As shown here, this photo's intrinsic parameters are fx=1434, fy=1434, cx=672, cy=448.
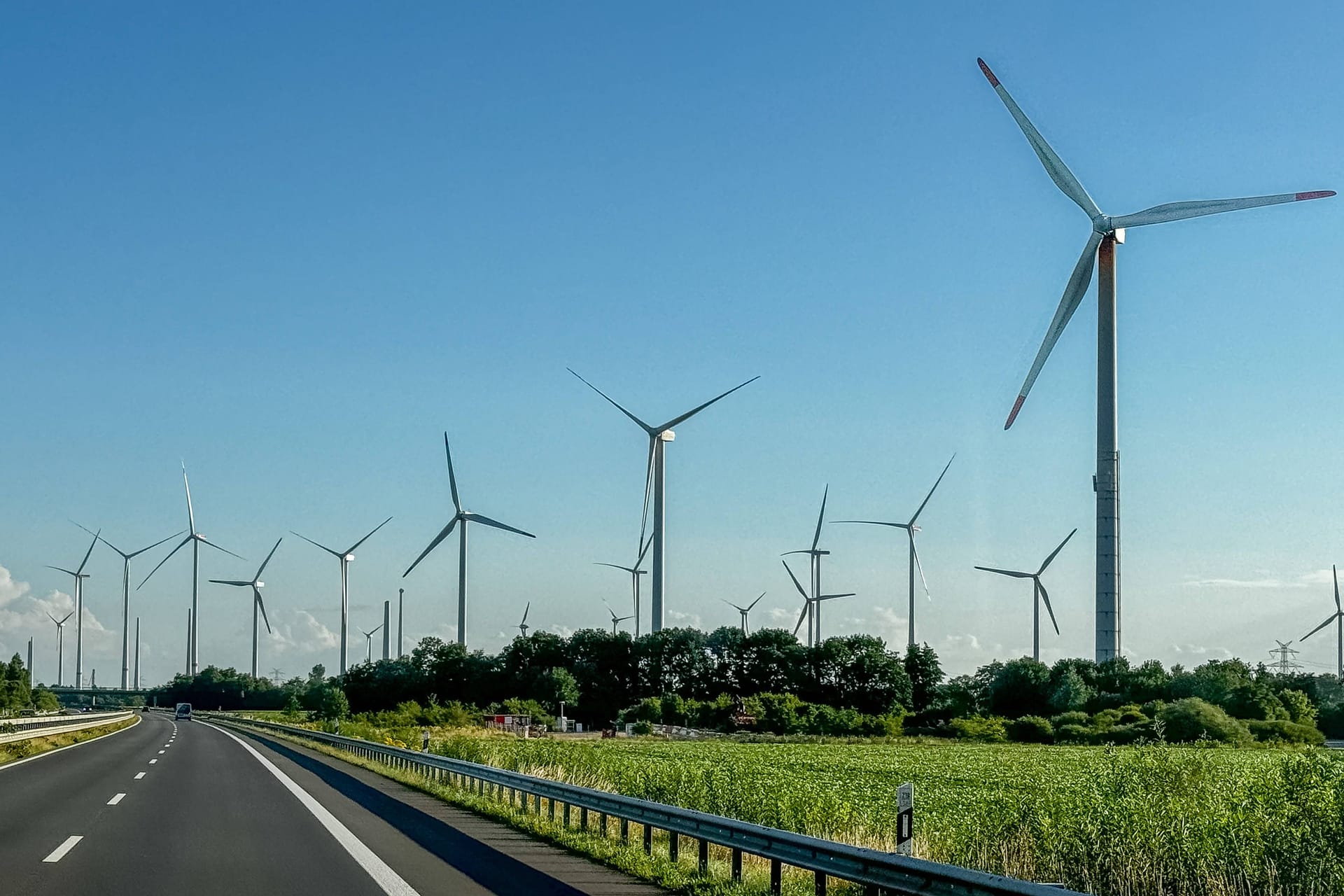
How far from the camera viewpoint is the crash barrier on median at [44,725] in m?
45.0

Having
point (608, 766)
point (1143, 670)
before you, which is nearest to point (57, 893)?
point (608, 766)

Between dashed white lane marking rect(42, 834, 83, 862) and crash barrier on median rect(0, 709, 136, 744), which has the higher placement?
dashed white lane marking rect(42, 834, 83, 862)

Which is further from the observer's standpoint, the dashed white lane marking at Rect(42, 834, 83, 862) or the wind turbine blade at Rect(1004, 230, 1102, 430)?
the wind turbine blade at Rect(1004, 230, 1102, 430)

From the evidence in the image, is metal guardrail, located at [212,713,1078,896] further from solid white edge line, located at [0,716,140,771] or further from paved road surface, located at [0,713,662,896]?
solid white edge line, located at [0,716,140,771]

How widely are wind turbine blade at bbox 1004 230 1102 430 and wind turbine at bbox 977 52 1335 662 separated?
0.03m

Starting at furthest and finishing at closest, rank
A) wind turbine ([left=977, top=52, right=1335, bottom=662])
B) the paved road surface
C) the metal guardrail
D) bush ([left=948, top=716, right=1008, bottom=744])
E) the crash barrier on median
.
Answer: bush ([left=948, top=716, right=1008, bottom=744])
wind turbine ([left=977, top=52, right=1335, bottom=662])
the crash barrier on median
the paved road surface
the metal guardrail

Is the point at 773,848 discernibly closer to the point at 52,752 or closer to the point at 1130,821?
the point at 1130,821

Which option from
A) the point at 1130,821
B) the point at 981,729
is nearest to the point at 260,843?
the point at 1130,821

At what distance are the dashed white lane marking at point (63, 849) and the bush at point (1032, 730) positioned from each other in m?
75.3

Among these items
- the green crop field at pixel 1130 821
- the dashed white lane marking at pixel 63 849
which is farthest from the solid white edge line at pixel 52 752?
the dashed white lane marking at pixel 63 849

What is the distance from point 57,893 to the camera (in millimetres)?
12500

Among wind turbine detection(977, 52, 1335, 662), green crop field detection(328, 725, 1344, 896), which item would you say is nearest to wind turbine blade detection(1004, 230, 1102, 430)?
wind turbine detection(977, 52, 1335, 662)

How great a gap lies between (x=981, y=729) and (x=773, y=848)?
8126cm

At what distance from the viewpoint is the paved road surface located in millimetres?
13414
